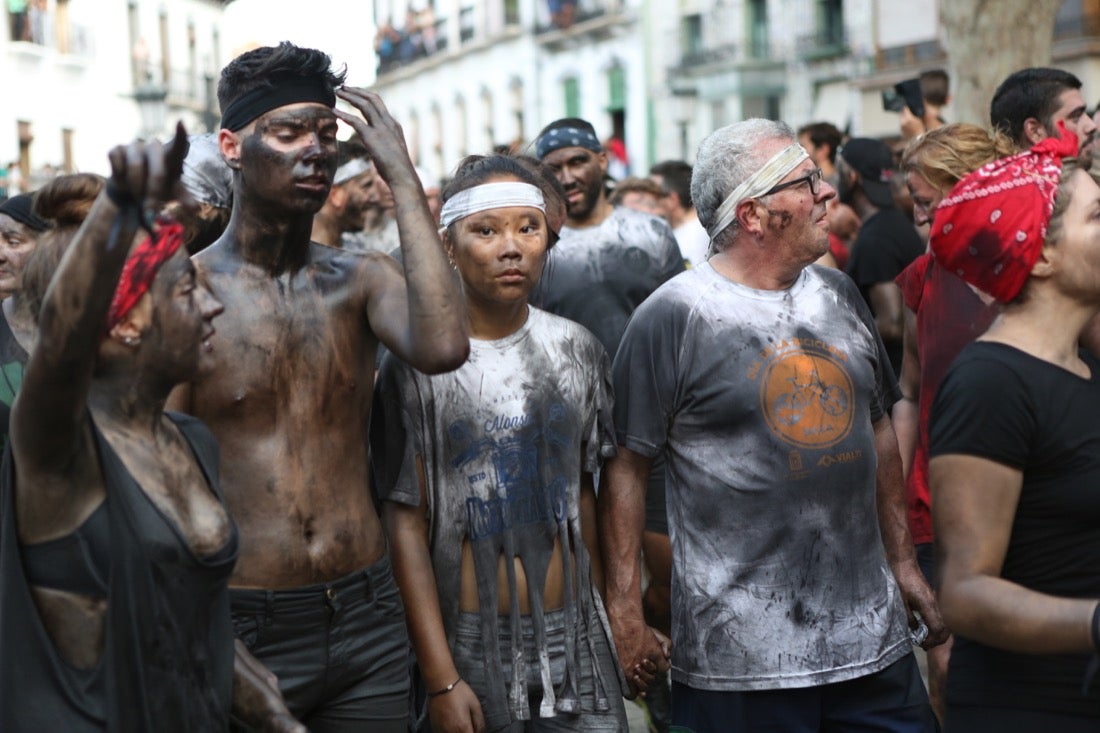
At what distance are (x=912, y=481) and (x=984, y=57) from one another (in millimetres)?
7521

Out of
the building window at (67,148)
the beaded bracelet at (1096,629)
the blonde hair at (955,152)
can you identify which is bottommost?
the beaded bracelet at (1096,629)

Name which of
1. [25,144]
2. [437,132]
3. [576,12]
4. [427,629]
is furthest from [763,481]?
[437,132]

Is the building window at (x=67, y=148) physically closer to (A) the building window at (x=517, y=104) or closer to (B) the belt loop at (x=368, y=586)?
(A) the building window at (x=517, y=104)

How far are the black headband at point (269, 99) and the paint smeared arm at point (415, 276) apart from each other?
6.6 inches

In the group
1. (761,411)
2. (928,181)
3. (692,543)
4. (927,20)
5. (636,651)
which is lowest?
(636,651)

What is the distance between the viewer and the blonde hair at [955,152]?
5.52 metres

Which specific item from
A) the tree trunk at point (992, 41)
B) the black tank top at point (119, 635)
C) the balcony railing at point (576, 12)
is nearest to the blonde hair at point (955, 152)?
the black tank top at point (119, 635)

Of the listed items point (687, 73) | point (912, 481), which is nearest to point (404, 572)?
point (912, 481)

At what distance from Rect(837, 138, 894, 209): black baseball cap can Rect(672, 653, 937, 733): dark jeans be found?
4.50 metres

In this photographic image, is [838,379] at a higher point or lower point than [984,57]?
lower

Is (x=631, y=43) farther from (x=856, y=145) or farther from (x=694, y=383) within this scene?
(x=694, y=383)

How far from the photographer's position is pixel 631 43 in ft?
141

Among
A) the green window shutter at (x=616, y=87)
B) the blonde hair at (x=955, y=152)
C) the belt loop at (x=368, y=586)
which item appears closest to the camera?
the belt loop at (x=368, y=586)

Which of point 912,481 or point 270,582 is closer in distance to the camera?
point 270,582
